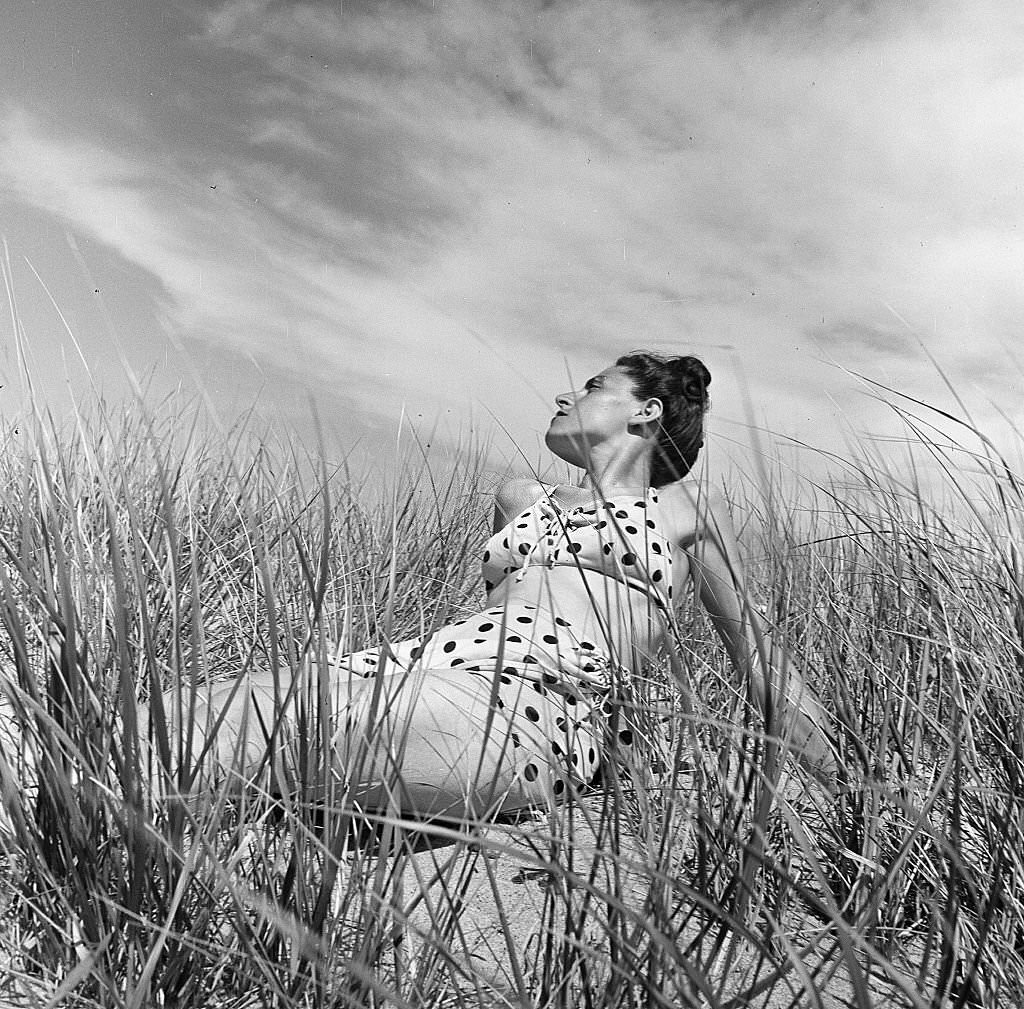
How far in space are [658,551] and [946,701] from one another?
3.15ft

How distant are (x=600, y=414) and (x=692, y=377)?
1.30 ft

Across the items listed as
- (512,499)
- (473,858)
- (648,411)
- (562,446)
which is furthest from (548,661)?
(512,499)

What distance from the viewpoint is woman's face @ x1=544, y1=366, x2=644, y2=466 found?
2615 mm

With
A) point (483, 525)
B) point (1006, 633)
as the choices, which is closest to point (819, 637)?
Result: point (1006, 633)

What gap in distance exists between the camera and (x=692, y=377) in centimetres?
289

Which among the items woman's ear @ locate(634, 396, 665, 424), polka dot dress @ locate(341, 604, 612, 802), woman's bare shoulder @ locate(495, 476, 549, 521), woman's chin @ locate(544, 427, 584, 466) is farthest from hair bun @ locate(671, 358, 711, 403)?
polka dot dress @ locate(341, 604, 612, 802)

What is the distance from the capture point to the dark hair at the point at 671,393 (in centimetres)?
278

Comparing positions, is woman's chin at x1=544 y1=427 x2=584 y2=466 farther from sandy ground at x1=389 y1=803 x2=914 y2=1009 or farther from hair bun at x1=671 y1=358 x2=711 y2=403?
sandy ground at x1=389 y1=803 x2=914 y2=1009

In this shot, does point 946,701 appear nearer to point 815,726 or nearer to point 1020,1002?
point 815,726

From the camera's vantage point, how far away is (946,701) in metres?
1.53

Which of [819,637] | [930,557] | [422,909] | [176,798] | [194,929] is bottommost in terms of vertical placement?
[422,909]

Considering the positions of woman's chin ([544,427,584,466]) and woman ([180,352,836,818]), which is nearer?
woman ([180,352,836,818])

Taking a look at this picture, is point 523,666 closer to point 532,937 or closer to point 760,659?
point 532,937

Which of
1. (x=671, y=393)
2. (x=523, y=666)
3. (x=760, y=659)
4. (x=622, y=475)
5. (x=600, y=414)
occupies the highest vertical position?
(x=671, y=393)
